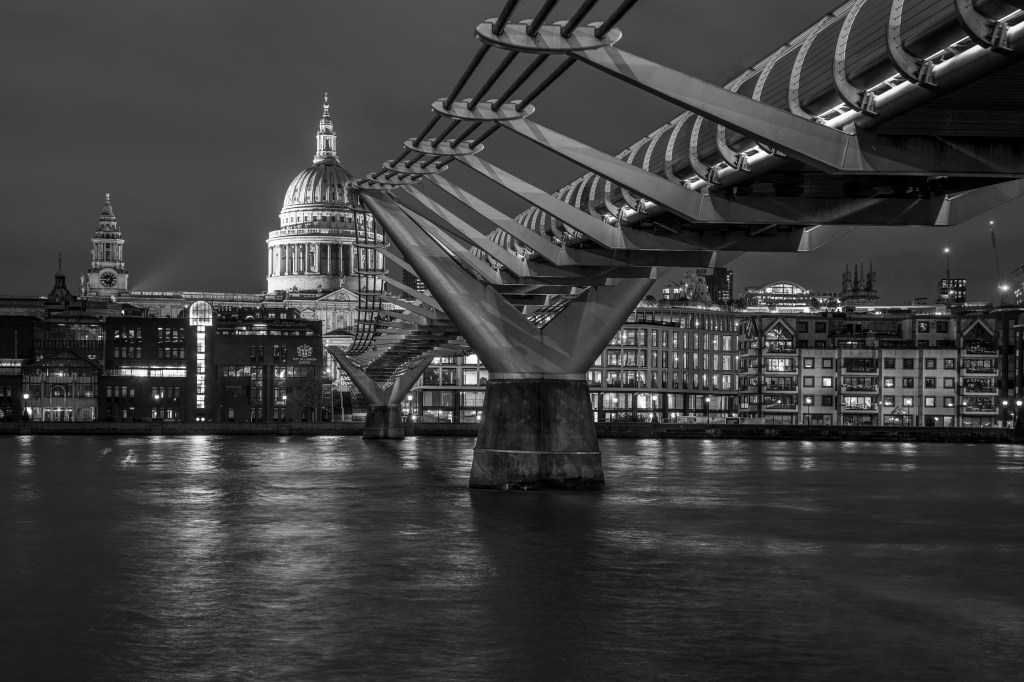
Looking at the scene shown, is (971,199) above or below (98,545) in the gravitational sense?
above

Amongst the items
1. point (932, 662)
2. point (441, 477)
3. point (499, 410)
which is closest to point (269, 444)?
point (441, 477)

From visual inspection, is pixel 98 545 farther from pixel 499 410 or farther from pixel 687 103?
pixel 687 103

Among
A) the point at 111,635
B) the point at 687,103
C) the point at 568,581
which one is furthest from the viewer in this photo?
the point at 568,581

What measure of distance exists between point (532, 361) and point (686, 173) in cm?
1316

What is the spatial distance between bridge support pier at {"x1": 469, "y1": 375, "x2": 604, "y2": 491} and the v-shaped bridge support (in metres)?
0.03

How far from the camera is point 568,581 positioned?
27.7 meters

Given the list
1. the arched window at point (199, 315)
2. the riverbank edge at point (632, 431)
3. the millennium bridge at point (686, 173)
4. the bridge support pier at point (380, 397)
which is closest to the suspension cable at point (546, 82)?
the millennium bridge at point (686, 173)

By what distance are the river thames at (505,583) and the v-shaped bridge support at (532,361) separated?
1460 mm

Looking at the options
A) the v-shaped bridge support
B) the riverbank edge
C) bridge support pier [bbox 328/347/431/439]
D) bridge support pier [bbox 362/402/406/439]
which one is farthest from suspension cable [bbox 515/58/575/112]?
the riverbank edge

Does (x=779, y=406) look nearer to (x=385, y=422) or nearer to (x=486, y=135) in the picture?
(x=385, y=422)

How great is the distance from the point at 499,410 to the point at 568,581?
18142 mm

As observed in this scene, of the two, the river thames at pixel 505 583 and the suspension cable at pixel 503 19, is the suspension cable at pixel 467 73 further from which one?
the river thames at pixel 505 583

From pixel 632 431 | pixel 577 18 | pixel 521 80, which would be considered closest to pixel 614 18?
pixel 577 18

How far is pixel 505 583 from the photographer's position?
27.6 m
